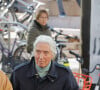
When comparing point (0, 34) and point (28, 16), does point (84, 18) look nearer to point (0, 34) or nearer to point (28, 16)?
point (0, 34)

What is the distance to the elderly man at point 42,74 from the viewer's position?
265 cm

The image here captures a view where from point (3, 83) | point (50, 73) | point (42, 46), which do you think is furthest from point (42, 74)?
point (3, 83)

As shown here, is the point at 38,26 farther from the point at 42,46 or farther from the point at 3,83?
the point at 3,83

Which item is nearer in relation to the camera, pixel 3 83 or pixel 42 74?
pixel 3 83

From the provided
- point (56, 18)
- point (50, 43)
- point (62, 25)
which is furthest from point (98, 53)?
point (56, 18)

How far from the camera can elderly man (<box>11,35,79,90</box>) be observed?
2652 mm

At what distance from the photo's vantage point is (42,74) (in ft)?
8.70

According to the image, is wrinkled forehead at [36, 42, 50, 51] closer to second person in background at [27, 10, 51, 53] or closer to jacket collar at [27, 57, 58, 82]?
jacket collar at [27, 57, 58, 82]

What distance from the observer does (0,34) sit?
6984 mm

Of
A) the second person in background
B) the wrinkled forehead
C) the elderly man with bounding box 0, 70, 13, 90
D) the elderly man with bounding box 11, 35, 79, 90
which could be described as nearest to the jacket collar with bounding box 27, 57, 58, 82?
the elderly man with bounding box 11, 35, 79, 90

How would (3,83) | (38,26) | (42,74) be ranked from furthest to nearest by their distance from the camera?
(38,26), (42,74), (3,83)

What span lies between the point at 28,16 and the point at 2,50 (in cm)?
365

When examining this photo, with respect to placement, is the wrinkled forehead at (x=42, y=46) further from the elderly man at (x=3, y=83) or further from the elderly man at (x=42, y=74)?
the elderly man at (x=3, y=83)

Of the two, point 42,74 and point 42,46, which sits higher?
point 42,46
